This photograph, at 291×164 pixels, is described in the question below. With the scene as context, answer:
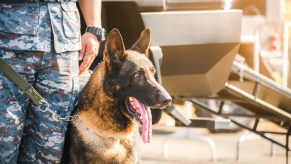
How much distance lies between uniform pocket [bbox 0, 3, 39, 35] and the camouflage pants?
0.11 m

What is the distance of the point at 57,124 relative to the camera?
3.51m

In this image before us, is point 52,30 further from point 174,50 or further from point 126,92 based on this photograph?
point 174,50

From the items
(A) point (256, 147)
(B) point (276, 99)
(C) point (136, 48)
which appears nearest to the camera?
(C) point (136, 48)

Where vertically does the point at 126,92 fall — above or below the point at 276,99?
above

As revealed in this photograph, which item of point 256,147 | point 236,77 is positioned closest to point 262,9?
point 256,147

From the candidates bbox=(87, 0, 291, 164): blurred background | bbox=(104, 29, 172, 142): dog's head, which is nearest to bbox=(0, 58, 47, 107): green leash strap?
bbox=(104, 29, 172, 142): dog's head

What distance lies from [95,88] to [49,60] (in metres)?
0.57

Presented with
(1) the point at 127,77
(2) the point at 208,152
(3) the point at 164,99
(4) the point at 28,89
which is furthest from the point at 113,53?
(2) the point at 208,152

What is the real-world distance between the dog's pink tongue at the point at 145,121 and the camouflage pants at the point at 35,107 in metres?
0.42

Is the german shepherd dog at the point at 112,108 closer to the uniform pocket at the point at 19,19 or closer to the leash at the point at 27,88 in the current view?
the leash at the point at 27,88

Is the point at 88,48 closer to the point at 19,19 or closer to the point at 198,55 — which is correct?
the point at 19,19

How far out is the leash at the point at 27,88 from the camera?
329 cm

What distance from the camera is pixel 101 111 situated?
12.8 ft

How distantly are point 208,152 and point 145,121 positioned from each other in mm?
4403
